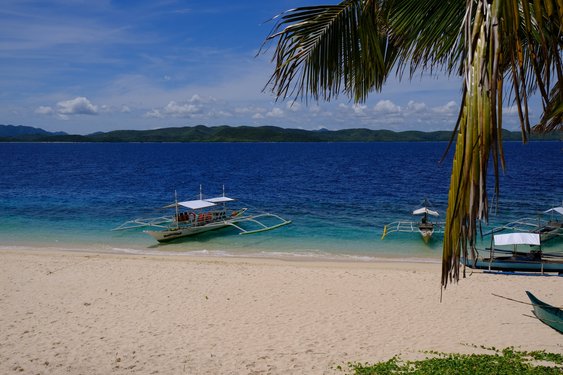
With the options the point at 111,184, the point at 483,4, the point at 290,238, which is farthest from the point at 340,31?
the point at 111,184

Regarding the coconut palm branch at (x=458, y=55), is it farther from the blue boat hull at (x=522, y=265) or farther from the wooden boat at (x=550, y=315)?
the blue boat hull at (x=522, y=265)

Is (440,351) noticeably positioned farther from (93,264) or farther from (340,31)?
(93,264)

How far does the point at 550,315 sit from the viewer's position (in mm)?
11305

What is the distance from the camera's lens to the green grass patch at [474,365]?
320 inches

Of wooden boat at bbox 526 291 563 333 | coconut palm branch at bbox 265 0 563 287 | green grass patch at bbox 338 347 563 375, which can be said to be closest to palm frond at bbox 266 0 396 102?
coconut palm branch at bbox 265 0 563 287

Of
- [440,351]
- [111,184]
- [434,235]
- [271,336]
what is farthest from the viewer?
[111,184]

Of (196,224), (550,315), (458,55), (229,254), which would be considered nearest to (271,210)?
(196,224)

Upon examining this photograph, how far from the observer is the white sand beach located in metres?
10.1

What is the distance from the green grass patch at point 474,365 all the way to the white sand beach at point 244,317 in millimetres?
622

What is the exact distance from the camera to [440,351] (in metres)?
10.2

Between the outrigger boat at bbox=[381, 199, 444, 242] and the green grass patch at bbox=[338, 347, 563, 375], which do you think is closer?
the green grass patch at bbox=[338, 347, 563, 375]

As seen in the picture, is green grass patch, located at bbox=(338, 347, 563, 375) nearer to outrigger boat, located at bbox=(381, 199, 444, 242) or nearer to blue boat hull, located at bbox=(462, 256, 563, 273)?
blue boat hull, located at bbox=(462, 256, 563, 273)

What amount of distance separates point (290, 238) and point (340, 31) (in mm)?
23918

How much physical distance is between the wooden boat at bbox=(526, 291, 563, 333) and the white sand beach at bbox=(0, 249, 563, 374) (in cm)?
22
